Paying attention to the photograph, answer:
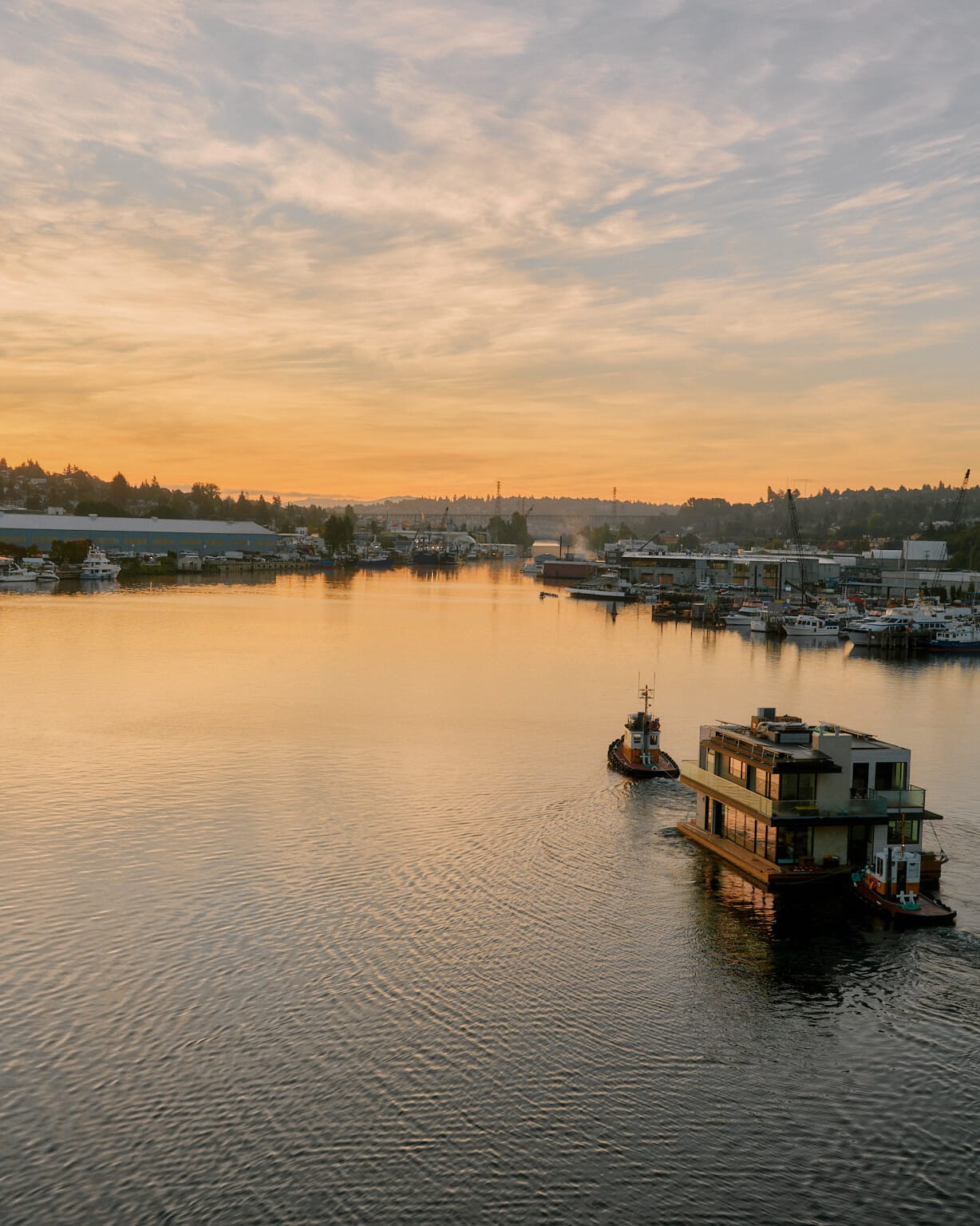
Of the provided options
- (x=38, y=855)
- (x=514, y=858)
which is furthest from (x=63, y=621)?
(x=514, y=858)

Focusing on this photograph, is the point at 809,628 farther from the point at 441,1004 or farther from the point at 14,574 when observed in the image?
the point at 14,574

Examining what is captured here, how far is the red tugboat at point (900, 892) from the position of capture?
→ 2014 centimetres

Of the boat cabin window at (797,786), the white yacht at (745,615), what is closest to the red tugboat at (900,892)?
the boat cabin window at (797,786)

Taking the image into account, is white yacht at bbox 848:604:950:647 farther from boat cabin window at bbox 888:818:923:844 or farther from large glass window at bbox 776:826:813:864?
large glass window at bbox 776:826:813:864

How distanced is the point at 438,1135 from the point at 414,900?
25.4 feet

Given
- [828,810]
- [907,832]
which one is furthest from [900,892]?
[828,810]

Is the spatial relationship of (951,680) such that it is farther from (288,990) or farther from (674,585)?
(674,585)

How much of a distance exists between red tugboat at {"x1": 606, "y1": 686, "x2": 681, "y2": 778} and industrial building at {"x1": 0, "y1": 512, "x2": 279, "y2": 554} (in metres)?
128

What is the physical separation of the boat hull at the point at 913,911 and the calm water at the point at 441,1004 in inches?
19.6

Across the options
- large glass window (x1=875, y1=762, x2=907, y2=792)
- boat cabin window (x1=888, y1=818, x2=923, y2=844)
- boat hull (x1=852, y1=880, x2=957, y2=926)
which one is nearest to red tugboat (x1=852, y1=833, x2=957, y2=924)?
boat hull (x1=852, y1=880, x2=957, y2=926)

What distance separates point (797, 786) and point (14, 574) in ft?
380

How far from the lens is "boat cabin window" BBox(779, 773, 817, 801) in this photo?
21.8 meters

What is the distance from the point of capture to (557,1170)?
506 inches

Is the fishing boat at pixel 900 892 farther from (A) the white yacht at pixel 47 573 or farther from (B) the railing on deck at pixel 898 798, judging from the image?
(A) the white yacht at pixel 47 573
